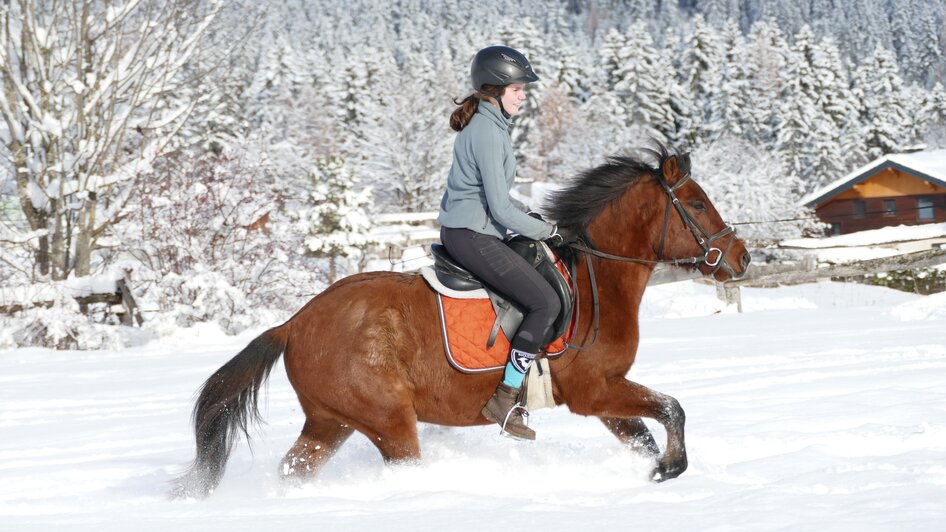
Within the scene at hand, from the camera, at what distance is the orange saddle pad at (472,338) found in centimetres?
480

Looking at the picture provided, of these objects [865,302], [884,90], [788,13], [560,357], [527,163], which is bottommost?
[865,302]

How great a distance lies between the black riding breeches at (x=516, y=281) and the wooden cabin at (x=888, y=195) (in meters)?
41.8

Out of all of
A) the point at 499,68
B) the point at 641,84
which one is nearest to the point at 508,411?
the point at 499,68

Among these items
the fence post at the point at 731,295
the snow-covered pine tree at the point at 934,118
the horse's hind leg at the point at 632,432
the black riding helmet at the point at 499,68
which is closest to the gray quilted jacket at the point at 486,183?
the black riding helmet at the point at 499,68

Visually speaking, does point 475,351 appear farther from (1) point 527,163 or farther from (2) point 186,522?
(1) point 527,163

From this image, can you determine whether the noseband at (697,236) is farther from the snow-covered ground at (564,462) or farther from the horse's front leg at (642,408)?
the snow-covered ground at (564,462)

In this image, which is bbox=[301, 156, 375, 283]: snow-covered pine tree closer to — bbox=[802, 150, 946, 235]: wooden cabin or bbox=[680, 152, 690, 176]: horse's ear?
bbox=[802, 150, 946, 235]: wooden cabin

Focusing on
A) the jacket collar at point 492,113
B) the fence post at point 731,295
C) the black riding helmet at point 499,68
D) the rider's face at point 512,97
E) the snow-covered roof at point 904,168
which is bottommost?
the fence post at point 731,295

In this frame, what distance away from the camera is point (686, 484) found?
4.57m

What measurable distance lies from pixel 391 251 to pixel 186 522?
44.0 feet

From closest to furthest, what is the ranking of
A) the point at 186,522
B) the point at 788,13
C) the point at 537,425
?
the point at 186,522 < the point at 537,425 < the point at 788,13

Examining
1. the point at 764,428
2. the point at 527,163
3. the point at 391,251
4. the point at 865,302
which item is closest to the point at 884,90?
the point at 527,163

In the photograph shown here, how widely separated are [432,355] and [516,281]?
25.2 inches

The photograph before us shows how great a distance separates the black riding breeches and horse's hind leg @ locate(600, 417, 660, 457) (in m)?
0.75
